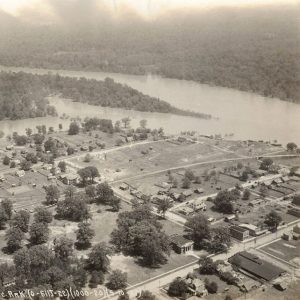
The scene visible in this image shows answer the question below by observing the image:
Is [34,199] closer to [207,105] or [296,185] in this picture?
[296,185]

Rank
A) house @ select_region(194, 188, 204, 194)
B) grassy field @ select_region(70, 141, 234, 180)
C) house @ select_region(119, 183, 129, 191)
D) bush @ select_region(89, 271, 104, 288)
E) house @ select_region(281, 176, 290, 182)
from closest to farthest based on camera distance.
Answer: bush @ select_region(89, 271, 104, 288) → house @ select_region(194, 188, 204, 194) → house @ select_region(119, 183, 129, 191) → house @ select_region(281, 176, 290, 182) → grassy field @ select_region(70, 141, 234, 180)

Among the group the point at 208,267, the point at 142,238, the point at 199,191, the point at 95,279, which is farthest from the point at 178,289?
the point at 199,191

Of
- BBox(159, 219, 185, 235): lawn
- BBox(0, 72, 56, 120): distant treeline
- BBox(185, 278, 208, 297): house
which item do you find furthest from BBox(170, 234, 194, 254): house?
BBox(0, 72, 56, 120): distant treeline

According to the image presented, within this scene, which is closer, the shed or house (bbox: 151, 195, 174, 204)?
house (bbox: 151, 195, 174, 204)

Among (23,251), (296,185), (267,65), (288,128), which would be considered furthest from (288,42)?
(23,251)

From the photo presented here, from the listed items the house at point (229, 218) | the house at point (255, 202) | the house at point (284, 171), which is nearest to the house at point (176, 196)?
the house at point (229, 218)

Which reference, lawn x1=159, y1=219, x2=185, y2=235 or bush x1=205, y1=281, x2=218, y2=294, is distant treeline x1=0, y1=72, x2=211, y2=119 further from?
bush x1=205, y1=281, x2=218, y2=294

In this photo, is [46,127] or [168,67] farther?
[168,67]
